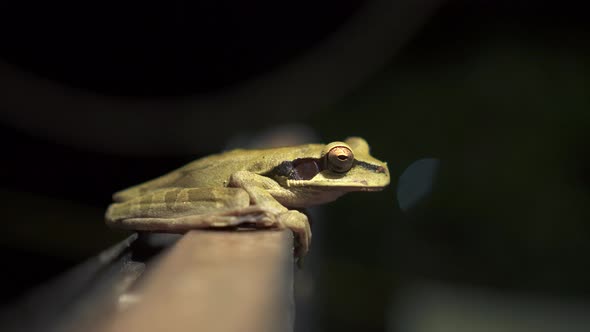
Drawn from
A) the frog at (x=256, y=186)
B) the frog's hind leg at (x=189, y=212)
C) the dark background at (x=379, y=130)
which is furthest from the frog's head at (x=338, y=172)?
the dark background at (x=379, y=130)

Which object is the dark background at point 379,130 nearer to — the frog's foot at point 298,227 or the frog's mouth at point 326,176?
the frog's mouth at point 326,176

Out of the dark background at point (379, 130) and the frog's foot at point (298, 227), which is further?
the dark background at point (379, 130)

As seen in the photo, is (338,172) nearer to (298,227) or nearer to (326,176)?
(326,176)

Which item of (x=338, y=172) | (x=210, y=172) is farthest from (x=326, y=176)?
(x=210, y=172)

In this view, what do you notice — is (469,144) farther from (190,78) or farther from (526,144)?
(190,78)

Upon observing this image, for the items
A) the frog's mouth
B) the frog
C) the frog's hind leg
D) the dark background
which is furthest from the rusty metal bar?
the dark background
